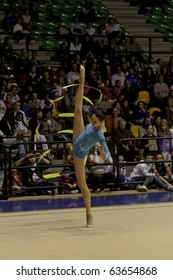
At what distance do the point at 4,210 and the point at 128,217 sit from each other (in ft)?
6.20

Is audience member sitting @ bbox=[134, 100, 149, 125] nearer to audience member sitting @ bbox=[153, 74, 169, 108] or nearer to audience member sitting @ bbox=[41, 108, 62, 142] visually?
audience member sitting @ bbox=[153, 74, 169, 108]

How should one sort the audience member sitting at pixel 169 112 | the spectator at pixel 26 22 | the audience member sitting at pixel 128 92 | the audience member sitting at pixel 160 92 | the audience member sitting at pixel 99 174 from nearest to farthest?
the audience member sitting at pixel 99 174
the audience member sitting at pixel 169 112
the audience member sitting at pixel 128 92
the audience member sitting at pixel 160 92
the spectator at pixel 26 22

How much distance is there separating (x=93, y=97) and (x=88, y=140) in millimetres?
7591

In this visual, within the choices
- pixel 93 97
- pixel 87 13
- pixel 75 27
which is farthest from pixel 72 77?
pixel 87 13

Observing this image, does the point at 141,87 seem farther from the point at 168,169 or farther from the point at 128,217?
the point at 128,217

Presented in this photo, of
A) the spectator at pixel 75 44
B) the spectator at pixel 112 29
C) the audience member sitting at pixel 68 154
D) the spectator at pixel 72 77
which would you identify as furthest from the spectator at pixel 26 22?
the audience member sitting at pixel 68 154

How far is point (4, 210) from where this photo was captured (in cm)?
1115

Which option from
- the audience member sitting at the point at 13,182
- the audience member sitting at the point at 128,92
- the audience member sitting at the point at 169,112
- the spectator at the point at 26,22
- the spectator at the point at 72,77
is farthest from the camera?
the spectator at the point at 26,22

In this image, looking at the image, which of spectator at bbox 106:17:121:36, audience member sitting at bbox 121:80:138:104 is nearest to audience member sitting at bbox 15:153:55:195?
audience member sitting at bbox 121:80:138:104

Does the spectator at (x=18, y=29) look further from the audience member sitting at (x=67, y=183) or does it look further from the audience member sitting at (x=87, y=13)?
the audience member sitting at (x=67, y=183)

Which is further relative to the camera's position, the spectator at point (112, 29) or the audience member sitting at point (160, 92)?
the spectator at point (112, 29)

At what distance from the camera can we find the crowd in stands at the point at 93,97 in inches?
502

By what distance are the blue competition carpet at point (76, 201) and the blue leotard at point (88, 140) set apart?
2.09 metres

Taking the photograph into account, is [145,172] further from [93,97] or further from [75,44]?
[75,44]
